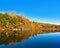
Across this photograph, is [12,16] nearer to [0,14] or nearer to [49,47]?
[0,14]

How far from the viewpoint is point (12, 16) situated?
438 ft

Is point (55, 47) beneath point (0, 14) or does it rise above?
beneath

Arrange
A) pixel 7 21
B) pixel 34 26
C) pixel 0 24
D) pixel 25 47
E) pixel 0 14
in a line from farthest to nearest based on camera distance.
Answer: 1. pixel 34 26
2. pixel 0 14
3. pixel 7 21
4. pixel 0 24
5. pixel 25 47

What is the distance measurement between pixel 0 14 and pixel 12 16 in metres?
8.49

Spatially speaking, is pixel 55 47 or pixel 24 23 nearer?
pixel 55 47

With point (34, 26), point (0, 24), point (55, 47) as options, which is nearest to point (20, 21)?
point (0, 24)

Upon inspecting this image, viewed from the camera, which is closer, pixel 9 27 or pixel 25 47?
pixel 25 47

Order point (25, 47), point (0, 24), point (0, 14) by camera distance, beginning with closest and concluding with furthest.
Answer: point (25, 47) < point (0, 24) < point (0, 14)

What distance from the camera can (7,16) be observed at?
13375 centimetres

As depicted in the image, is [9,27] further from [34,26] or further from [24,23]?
[34,26]

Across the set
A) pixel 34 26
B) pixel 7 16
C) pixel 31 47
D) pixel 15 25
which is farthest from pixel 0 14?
pixel 31 47

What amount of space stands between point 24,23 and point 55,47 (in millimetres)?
106468

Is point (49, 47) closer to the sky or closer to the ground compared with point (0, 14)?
closer to the ground

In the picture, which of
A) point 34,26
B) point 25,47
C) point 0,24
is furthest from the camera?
point 34,26
